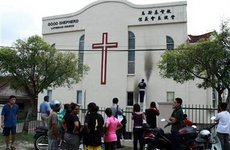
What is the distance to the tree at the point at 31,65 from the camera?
19.4 metres

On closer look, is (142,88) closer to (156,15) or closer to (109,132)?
(156,15)

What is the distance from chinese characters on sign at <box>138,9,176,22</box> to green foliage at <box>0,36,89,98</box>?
7603mm

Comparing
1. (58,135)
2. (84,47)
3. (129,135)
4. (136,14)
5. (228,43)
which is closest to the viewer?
(58,135)

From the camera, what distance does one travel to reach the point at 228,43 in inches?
631

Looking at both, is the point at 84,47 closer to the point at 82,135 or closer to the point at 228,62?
the point at 228,62

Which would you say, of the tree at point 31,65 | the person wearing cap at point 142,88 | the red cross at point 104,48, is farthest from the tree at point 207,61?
Result: the red cross at point 104,48

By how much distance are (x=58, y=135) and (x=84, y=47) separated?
18.5m

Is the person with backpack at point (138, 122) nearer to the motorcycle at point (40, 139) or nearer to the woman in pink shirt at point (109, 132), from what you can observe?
the woman in pink shirt at point (109, 132)

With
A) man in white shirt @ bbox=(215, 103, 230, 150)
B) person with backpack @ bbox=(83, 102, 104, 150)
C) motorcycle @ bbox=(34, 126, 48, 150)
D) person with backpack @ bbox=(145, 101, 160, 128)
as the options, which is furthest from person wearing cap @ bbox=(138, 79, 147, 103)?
person with backpack @ bbox=(83, 102, 104, 150)

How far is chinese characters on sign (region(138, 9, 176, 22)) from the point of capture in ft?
81.4

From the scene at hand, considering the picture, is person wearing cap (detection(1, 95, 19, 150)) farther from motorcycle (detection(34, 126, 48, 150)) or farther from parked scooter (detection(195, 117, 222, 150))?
parked scooter (detection(195, 117, 222, 150))

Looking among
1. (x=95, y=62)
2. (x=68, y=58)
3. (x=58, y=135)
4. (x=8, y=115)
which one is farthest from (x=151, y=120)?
(x=95, y=62)

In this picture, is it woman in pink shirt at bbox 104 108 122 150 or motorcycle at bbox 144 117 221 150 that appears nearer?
woman in pink shirt at bbox 104 108 122 150

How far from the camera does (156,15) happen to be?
2538 centimetres
